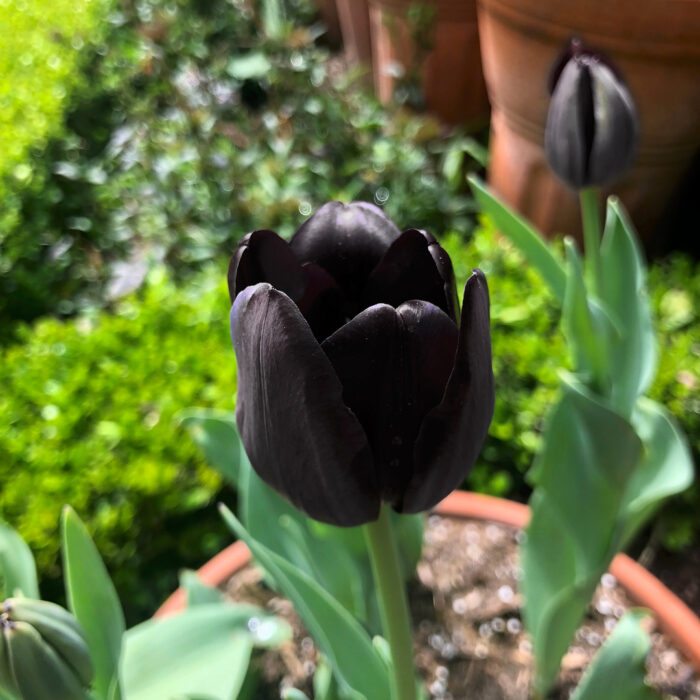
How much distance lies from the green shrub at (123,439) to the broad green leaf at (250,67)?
0.97 meters

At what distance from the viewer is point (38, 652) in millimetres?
405

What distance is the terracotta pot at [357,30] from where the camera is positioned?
2766 millimetres

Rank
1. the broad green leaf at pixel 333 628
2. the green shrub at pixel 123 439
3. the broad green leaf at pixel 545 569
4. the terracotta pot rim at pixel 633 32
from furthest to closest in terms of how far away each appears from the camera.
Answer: the terracotta pot rim at pixel 633 32
the green shrub at pixel 123 439
the broad green leaf at pixel 545 569
the broad green leaf at pixel 333 628

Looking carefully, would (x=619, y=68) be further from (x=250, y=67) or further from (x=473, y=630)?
(x=250, y=67)

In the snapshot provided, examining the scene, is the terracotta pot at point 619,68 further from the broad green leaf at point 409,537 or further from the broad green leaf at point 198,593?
the broad green leaf at point 198,593

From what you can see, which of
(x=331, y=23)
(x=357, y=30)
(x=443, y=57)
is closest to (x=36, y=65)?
(x=357, y=30)

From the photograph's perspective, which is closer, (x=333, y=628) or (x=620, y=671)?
(x=333, y=628)

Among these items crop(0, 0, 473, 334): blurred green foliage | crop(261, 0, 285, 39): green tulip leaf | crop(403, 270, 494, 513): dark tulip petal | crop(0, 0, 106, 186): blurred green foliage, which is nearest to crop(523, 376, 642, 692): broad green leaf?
crop(403, 270, 494, 513): dark tulip petal

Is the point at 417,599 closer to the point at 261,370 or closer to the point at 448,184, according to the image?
the point at 261,370

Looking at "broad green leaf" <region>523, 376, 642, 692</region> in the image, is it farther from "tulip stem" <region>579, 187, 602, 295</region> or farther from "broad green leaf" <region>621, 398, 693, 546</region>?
"tulip stem" <region>579, 187, 602, 295</region>

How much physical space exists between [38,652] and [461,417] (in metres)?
0.27

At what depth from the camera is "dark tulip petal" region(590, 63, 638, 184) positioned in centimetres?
68

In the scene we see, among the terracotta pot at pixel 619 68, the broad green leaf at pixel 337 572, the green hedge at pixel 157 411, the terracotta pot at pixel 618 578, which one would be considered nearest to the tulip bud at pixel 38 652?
the broad green leaf at pixel 337 572

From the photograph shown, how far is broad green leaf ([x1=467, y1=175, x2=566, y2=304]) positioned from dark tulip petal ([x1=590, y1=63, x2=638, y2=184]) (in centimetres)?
8
